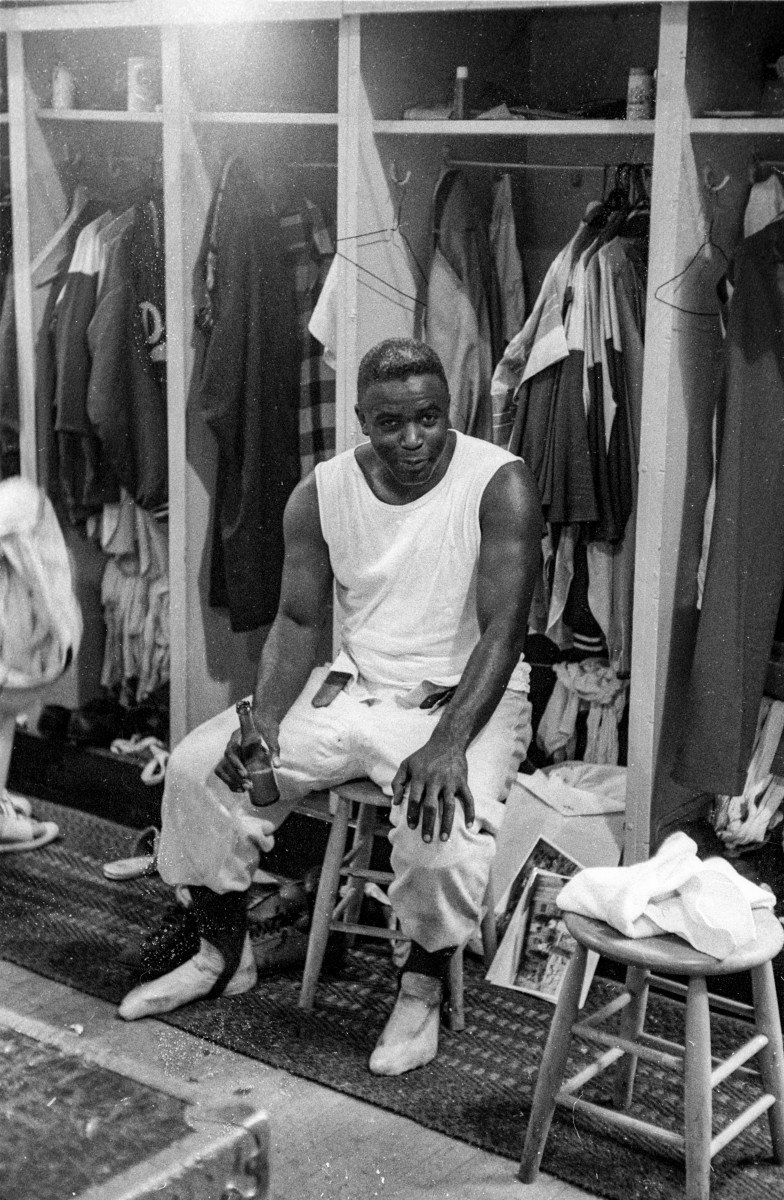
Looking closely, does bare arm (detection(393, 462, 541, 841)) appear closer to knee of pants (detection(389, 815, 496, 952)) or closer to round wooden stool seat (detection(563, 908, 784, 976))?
knee of pants (detection(389, 815, 496, 952))

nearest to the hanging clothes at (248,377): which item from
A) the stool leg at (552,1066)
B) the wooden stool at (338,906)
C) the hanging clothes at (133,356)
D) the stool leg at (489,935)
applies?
the hanging clothes at (133,356)

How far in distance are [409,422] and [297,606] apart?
457 millimetres

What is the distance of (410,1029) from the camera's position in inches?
103

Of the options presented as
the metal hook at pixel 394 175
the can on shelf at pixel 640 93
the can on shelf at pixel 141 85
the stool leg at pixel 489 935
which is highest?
the can on shelf at pixel 141 85

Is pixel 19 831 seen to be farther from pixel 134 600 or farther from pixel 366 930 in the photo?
pixel 366 930

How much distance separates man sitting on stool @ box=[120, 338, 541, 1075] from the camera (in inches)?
102

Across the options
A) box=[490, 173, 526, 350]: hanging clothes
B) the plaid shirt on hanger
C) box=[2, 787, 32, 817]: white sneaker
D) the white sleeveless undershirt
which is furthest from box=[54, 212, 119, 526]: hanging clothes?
the white sleeveless undershirt

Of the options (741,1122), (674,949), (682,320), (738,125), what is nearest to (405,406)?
(682,320)

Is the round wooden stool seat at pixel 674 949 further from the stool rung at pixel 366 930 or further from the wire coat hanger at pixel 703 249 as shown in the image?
the wire coat hanger at pixel 703 249

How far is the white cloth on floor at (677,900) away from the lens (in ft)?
6.84

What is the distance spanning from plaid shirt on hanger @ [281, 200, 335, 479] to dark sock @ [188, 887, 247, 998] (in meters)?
1.22

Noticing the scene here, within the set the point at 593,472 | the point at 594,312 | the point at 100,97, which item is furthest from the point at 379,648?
the point at 100,97

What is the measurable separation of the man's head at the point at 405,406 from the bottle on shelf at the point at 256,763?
561mm

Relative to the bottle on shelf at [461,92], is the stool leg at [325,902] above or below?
below
